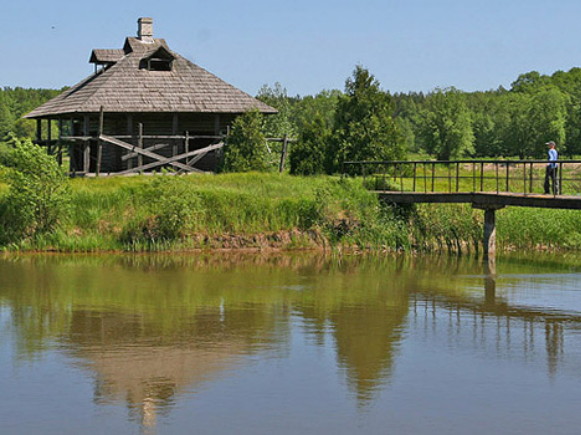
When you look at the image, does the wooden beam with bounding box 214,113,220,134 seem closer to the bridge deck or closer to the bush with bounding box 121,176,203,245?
the bridge deck

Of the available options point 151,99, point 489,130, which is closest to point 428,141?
point 489,130

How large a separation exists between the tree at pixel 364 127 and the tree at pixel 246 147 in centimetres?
318

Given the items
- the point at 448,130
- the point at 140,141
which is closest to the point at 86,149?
the point at 140,141

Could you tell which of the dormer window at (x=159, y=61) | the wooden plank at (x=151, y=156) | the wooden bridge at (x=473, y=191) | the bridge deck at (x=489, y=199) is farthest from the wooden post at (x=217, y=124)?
the bridge deck at (x=489, y=199)

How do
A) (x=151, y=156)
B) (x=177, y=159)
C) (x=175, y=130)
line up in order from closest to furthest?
(x=151, y=156) < (x=177, y=159) < (x=175, y=130)

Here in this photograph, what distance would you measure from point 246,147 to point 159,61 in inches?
259

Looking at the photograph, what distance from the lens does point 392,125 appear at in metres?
39.5

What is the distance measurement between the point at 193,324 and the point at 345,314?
11.2 ft

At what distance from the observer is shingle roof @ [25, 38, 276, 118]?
4138 centimetres

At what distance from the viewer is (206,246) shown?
107 feet

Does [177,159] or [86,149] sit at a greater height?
[86,149]

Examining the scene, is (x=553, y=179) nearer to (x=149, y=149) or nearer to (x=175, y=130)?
(x=175, y=130)

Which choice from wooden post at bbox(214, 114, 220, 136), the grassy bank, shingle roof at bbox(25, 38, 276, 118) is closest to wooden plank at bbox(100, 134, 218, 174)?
shingle roof at bbox(25, 38, 276, 118)

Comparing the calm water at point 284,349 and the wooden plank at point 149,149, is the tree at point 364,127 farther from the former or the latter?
the calm water at point 284,349
